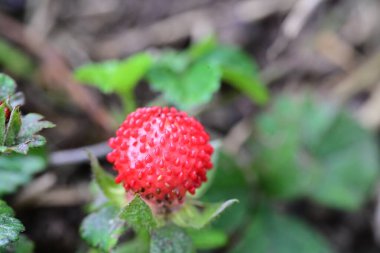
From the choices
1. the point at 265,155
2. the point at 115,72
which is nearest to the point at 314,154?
the point at 265,155

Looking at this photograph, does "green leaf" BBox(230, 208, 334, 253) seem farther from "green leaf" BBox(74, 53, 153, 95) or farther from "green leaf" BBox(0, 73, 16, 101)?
"green leaf" BBox(0, 73, 16, 101)

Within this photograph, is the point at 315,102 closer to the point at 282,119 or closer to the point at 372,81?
the point at 282,119

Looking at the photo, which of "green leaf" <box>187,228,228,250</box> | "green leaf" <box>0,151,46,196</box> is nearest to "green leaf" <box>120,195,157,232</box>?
"green leaf" <box>187,228,228,250</box>

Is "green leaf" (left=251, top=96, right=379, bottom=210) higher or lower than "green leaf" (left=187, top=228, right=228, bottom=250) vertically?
higher

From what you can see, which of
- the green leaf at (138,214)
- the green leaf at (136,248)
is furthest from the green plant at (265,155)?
the green leaf at (138,214)

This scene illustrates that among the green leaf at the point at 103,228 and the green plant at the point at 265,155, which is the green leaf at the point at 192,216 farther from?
the green plant at the point at 265,155

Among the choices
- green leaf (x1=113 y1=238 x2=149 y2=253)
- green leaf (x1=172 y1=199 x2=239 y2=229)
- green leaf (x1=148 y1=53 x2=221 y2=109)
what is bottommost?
green leaf (x1=172 y1=199 x2=239 y2=229)

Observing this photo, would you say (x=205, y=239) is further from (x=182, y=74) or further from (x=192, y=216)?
→ (x=182, y=74)

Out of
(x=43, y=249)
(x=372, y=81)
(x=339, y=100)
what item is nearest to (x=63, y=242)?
(x=43, y=249)
